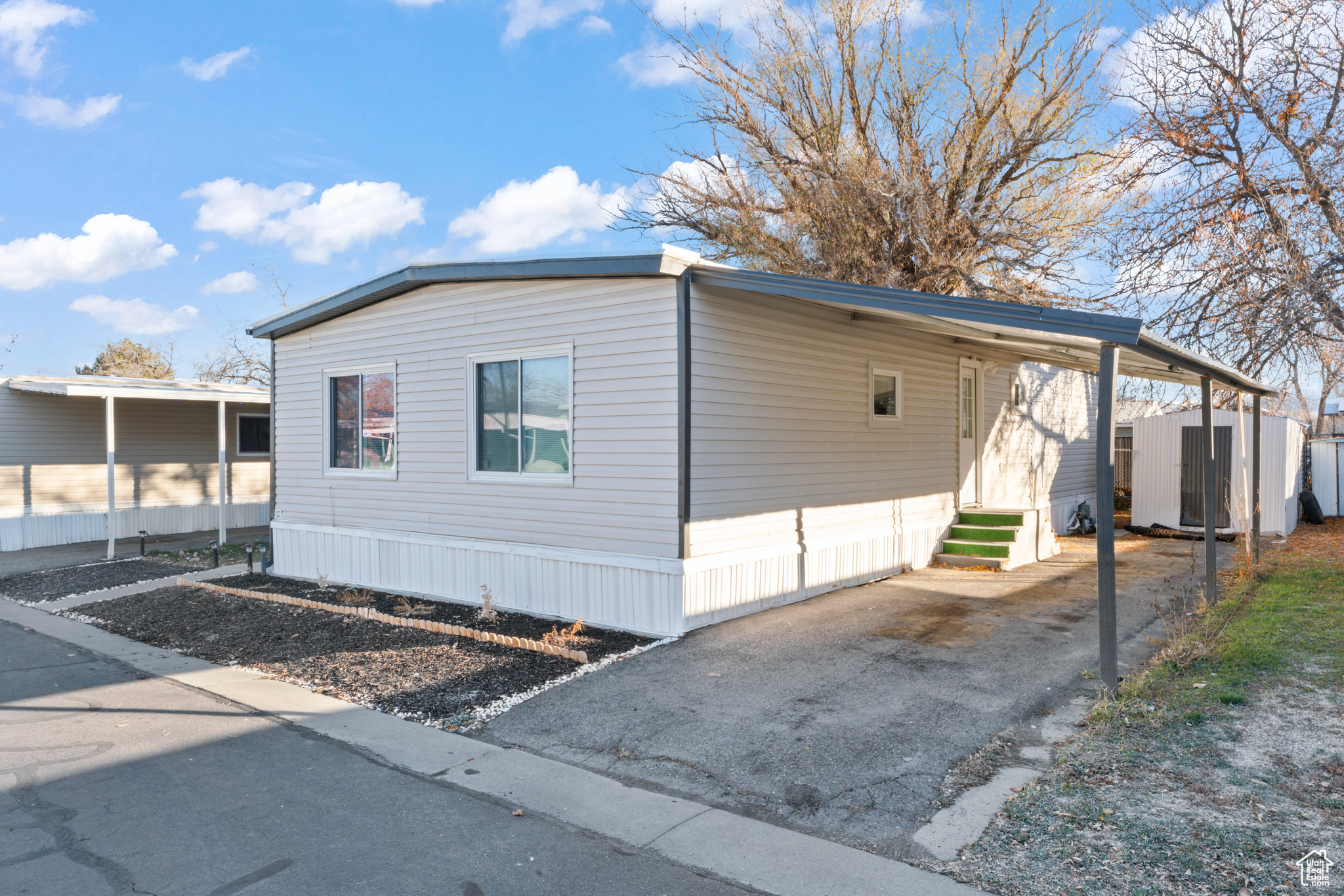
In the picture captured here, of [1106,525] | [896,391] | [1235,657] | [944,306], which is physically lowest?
[1235,657]

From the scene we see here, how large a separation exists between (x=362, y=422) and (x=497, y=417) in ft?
8.08

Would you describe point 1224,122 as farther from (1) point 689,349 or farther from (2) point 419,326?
(2) point 419,326

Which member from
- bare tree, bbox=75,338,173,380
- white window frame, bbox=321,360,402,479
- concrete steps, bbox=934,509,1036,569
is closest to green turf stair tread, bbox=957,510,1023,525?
concrete steps, bbox=934,509,1036,569

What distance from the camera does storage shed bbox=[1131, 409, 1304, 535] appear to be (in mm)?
13062

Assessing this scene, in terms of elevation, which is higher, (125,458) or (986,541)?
(125,458)

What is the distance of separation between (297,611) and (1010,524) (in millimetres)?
8846

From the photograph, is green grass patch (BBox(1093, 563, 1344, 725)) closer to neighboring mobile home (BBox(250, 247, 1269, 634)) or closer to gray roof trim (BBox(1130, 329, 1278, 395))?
gray roof trim (BBox(1130, 329, 1278, 395))

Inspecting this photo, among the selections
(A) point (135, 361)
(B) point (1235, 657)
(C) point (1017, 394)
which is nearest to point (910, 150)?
(C) point (1017, 394)

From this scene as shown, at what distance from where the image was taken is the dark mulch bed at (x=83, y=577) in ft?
34.8

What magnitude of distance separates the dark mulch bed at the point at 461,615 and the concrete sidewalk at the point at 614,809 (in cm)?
179

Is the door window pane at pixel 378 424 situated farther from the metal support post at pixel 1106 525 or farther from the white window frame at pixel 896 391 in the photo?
the metal support post at pixel 1106 525

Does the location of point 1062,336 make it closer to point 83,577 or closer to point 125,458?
point 83,577

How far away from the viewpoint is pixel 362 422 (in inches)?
386

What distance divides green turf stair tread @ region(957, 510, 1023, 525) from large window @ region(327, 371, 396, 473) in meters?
7.52
